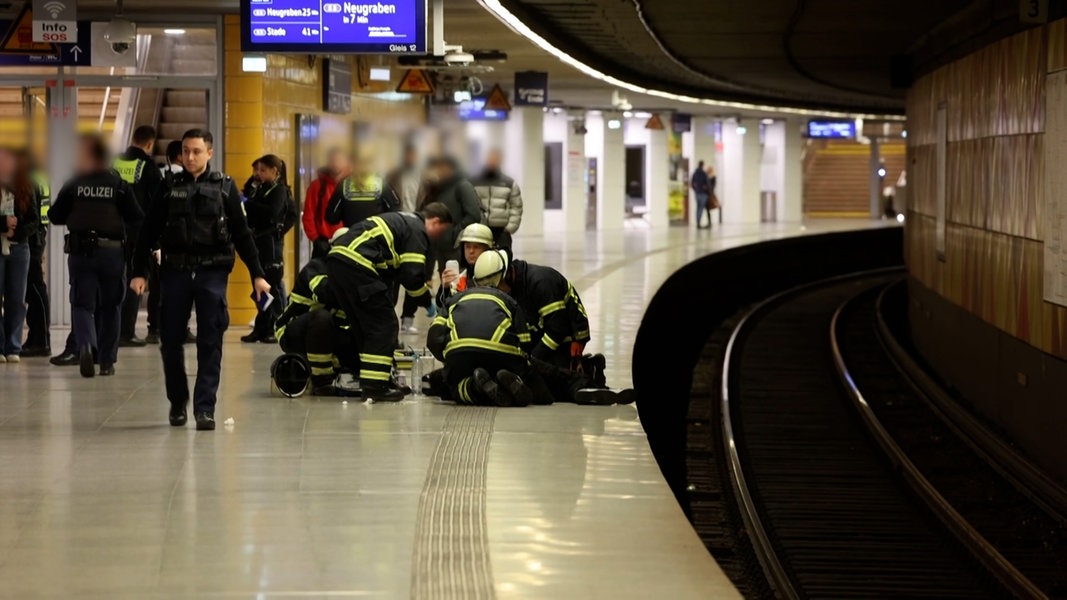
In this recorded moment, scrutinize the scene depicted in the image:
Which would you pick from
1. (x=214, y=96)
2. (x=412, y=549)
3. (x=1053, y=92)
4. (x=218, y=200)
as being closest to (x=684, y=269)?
(x=214, y=96)

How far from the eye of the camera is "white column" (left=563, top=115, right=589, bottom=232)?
141 ft

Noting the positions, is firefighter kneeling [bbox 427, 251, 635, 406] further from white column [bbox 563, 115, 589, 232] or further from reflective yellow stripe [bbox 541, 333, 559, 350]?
white column [bbox 563, 115, 589, 232]

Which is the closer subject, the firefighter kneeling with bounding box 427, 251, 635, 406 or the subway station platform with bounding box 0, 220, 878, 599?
the subway station platform with bounding box 0, 220, 878, 599

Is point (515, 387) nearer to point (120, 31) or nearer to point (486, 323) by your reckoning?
point (486, 323)

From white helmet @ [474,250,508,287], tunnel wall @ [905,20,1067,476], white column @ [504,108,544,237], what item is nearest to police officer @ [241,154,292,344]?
white helmet @ [474,250,508,287]

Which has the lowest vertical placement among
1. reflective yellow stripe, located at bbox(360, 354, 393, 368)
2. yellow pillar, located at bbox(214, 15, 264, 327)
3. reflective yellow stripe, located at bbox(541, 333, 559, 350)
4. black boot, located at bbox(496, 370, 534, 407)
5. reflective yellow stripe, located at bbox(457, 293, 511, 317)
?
black boot, located at bbox(496, 370, 534, 407)

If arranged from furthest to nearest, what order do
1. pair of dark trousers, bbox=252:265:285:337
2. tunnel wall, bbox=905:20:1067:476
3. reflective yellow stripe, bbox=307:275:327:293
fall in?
pair of dark trousers, bbox=252:265:285:337 < tunnel wall, bbox=905:20:1067:476 < reflective yellow stripe, bbox=307:275:327:293

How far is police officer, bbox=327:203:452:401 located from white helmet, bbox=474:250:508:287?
35cm

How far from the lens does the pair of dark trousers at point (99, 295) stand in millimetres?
12805

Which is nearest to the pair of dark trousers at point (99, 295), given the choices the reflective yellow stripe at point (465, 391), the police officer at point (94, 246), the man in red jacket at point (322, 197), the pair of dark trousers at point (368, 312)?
the police officer at point (94, 246)

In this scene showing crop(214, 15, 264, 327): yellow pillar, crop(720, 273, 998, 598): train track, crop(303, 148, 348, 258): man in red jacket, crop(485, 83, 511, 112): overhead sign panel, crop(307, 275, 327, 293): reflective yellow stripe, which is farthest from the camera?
crop(485, 83, 511, 112): overhead sign panel

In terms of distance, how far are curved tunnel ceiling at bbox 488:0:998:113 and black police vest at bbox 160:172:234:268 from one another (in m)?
6.87

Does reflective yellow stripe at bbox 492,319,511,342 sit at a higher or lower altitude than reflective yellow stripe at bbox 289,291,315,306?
lower

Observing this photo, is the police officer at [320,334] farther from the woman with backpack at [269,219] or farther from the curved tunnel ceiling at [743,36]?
the curved tunnel ceiling at [743,36]
